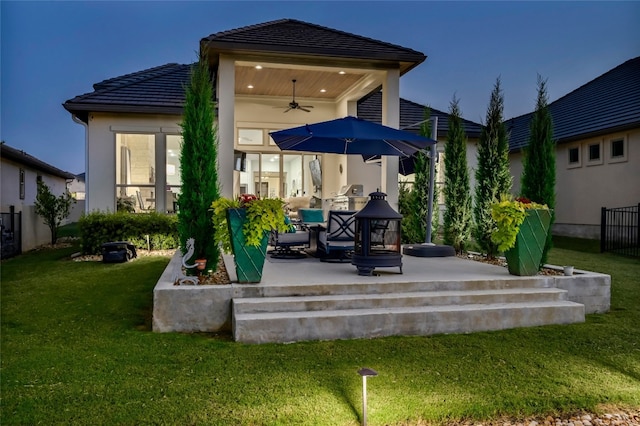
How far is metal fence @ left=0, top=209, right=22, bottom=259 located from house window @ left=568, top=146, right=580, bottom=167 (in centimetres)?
1614

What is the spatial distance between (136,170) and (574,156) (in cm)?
1348

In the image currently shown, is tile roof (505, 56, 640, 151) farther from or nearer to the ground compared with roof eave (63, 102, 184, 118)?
farther from the ground

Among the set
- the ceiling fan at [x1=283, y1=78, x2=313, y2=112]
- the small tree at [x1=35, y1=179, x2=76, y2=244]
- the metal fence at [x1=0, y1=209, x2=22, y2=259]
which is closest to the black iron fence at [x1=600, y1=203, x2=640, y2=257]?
the ceiling fan at [x1=283, y1=78, x2=313, y2=112]

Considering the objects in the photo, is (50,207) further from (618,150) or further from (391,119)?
(618,150)

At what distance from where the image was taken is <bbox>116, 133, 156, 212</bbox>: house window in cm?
1155

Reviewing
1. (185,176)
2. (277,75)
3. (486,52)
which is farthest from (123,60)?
(185,176)

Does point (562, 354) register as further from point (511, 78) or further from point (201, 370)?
point (511, 78)

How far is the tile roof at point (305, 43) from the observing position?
8.56 metres

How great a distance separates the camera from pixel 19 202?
50.1 ft

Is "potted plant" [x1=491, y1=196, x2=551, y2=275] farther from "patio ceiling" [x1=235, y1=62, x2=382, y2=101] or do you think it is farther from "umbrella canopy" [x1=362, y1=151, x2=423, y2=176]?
"patio ceiling" [x1=235, y1=62, x2=382, y2=101]

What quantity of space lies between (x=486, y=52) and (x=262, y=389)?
148 feet

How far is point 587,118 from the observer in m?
14.7

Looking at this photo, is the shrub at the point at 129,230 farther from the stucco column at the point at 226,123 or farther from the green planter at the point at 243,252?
the green planter at the point at 243,252

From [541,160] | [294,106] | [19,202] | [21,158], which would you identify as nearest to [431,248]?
[541,160]
